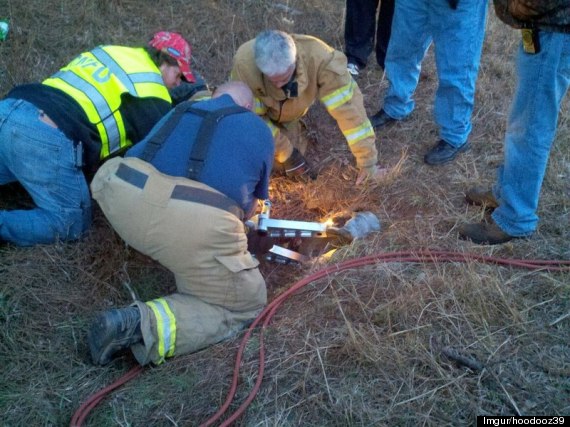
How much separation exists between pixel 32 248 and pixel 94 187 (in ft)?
2.44

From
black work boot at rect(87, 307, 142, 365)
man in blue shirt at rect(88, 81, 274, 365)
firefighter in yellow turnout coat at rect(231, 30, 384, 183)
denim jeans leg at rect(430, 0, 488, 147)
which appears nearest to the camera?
black work boot at rect(87, 307, 142, 365)

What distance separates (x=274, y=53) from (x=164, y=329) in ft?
5.65

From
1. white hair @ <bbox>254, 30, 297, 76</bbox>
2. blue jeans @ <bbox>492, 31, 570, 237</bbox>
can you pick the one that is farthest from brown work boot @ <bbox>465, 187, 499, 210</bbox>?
white hair @ <bbox>254, 30, 297, 76</bbox>

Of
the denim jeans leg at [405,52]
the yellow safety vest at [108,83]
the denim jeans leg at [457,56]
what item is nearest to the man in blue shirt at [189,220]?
the yellow safety vest at [108,83]

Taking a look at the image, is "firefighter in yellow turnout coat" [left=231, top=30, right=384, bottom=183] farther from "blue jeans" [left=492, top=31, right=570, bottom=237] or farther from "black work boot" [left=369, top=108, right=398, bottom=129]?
"blue jeans" [left=492, top=31, right=570, bottom=237]

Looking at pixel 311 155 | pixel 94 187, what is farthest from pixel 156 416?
pixel 311 155

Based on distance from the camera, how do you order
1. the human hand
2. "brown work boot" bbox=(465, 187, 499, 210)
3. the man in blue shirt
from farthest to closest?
the human hand
"brown work boot" bbox=(465, 187, 499, 210)
the man in blue shirt

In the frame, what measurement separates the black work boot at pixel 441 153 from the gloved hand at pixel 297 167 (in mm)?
939

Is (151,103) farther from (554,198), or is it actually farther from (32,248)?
(554,198)

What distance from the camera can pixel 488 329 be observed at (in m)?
2.70

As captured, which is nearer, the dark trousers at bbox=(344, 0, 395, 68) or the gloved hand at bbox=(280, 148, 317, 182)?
the gloved hand at bbox=(280, 148, 317, 182)

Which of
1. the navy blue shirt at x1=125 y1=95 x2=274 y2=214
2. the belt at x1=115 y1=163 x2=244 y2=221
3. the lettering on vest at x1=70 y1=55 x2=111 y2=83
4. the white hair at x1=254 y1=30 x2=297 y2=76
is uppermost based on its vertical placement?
the white hair at x1=254 y1=30 x2=297 y2=76

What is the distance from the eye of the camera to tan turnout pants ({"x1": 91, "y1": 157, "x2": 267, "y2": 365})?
8.91 ft

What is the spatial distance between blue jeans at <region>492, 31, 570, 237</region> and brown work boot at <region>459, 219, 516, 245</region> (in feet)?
0.12
